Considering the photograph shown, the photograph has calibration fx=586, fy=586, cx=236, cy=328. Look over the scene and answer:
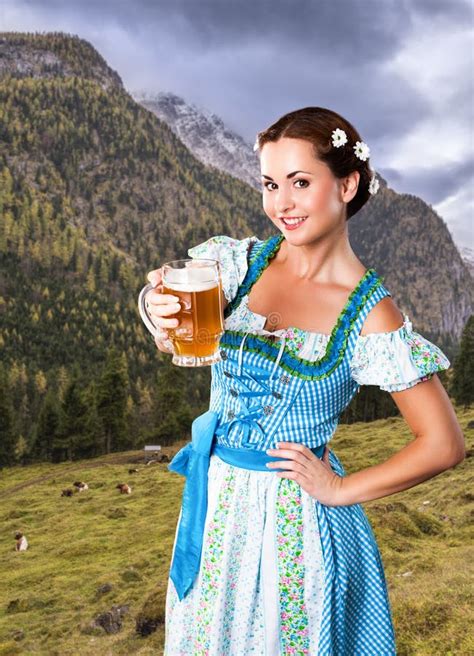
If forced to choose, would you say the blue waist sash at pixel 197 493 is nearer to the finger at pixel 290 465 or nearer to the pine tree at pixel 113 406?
the finger at pixel 290 465

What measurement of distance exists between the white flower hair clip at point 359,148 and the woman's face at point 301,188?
119mm

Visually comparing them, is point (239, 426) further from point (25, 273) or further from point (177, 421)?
point (25, 273)

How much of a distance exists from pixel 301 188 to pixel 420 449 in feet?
4.39

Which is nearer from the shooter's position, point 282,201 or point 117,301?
point 282,201

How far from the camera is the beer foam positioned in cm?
263

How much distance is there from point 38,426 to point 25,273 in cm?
10737

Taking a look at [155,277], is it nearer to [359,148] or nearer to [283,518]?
[359,148]

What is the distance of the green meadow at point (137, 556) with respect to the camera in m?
9.05

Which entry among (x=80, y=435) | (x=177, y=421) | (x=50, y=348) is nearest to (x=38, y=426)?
(x=80, y=435)

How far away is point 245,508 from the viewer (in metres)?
2.87

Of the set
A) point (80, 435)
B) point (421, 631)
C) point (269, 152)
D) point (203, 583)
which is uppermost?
point (269, 152)

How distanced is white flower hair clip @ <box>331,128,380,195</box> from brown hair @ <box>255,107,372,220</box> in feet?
0.06

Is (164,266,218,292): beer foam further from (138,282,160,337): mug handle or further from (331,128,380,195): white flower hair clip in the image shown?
(331,128,380,195): white flower hair clip

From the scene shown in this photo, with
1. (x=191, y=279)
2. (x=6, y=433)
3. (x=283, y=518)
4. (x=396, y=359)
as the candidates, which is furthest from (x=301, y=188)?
(x=6, y=433)
